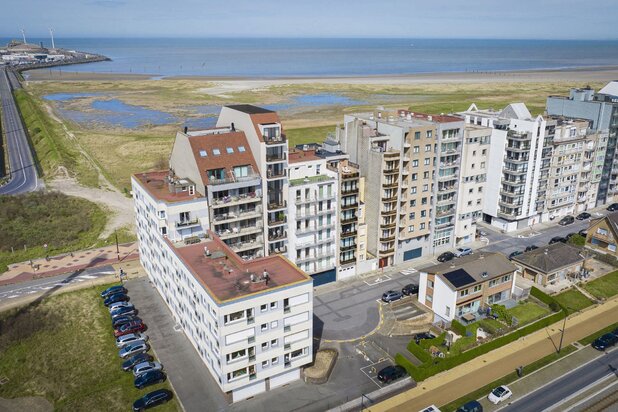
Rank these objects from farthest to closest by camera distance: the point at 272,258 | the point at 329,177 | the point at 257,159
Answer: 1. the point at 329,177
2. the point at 257,159
3. the point at 272,258

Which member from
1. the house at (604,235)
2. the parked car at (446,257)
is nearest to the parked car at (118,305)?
the parked car at (446,257)

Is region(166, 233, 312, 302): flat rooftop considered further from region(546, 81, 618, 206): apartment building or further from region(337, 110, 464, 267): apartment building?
region(546, 81, 618, 206): apartment building

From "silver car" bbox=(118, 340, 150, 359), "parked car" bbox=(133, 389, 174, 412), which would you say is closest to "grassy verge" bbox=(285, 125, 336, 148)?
"silver car" bbox=(118, 340, 150, 359)

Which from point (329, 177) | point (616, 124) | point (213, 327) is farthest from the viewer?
point (616, 124)

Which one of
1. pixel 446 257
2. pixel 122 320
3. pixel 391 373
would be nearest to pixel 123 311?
pixel 122 320

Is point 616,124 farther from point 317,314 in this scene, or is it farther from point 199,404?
point 199,404

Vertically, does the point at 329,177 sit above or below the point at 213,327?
above

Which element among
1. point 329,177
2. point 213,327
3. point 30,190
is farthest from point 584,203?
point 30,190
